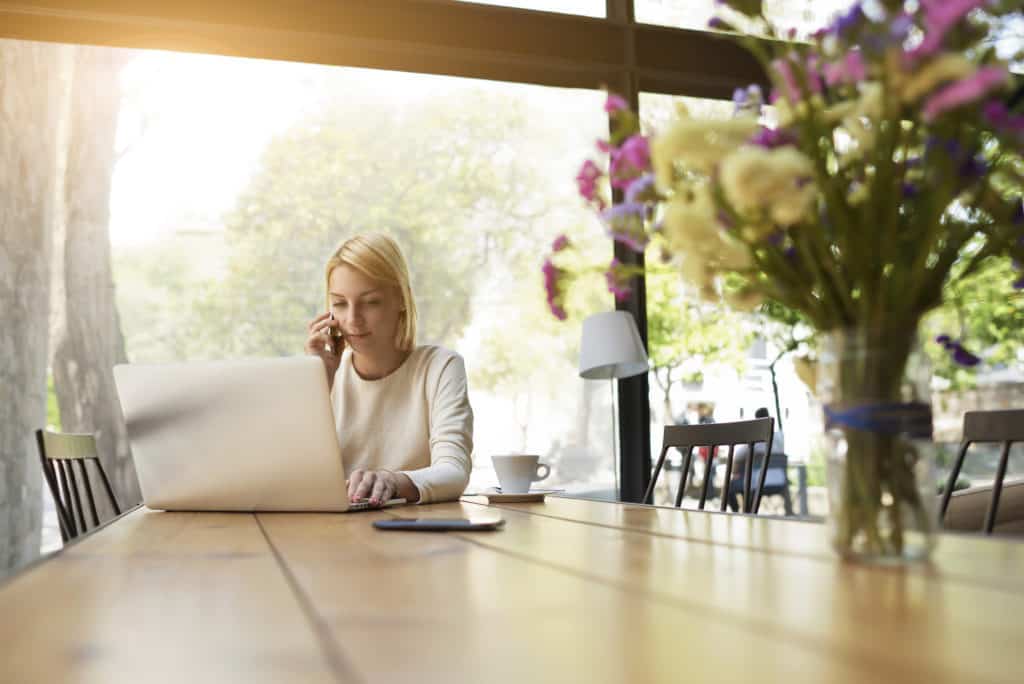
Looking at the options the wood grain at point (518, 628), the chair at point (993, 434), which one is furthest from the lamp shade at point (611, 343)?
the wood grain at point (518, 628)

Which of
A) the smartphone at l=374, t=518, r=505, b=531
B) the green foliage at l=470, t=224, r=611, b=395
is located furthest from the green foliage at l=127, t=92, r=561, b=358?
the smartphone at l=374, t=518, r=505, b=531

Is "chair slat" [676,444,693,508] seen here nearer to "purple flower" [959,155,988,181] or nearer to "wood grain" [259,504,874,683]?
"wood grain" [259,504,874,683]

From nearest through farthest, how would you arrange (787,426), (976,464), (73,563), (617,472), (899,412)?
1. (899,412)
2. (73,563)
3. (617,472)
4. (787,426)
5. (976,464)

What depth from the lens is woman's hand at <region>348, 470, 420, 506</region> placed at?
1.86 metres

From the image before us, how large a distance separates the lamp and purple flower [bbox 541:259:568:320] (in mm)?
2768

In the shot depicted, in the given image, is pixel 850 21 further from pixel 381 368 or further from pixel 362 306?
pixel 381 368

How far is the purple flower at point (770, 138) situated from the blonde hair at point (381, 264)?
5.47ft

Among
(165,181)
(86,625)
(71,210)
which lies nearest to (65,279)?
(71,210)

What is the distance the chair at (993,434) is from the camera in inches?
64.5

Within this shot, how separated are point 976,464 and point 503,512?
14.7 feet

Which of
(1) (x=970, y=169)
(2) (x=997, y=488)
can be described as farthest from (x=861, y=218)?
(2) (x=997, y=488)

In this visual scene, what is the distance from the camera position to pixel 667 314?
176 inches

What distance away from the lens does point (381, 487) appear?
1.87 metres

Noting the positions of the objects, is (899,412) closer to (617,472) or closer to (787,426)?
(617,472)
